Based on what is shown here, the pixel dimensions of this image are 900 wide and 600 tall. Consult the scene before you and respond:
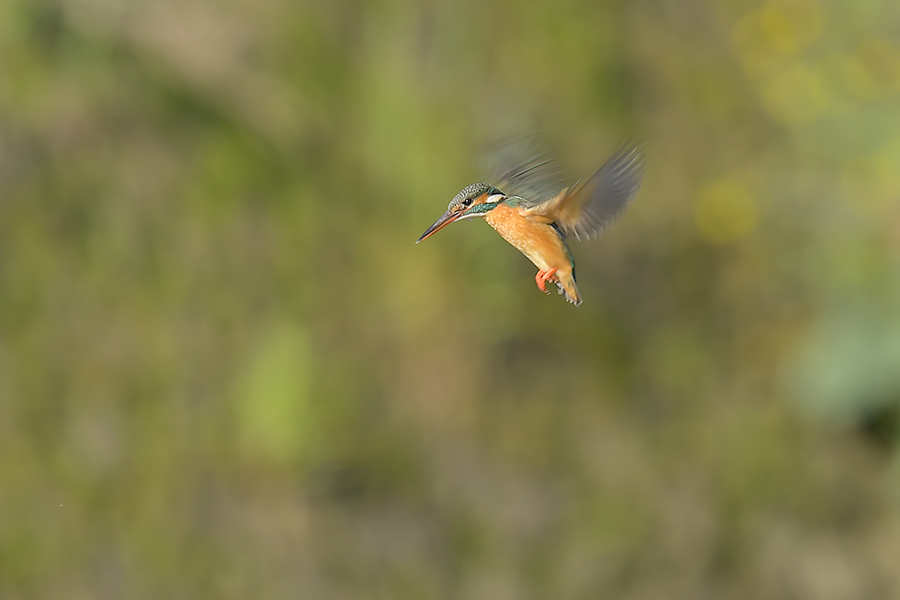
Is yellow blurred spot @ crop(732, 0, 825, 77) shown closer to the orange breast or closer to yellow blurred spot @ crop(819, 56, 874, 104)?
yellow blurred spot @ crop(819, 56, 874, 104)

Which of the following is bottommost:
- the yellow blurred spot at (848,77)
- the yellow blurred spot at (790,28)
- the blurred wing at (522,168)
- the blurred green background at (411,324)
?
the blurred wing at (522,168)

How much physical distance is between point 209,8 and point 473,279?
0.79 m

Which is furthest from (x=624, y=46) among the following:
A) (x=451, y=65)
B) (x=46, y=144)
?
(x=46, y=144)

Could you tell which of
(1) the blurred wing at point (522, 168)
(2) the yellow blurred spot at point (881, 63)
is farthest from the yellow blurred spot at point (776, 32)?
(1) the blurred wing at point (522, 168)

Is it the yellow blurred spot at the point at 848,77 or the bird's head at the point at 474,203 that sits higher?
the yellow blurred spot at the point at 848,77

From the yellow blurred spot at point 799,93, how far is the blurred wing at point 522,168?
4.29 feet

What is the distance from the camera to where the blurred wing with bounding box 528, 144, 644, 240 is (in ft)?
1.44

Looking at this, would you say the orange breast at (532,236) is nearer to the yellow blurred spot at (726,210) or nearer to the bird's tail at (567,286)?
the bird's tail at (567,286)

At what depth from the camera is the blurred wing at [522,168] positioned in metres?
0.47

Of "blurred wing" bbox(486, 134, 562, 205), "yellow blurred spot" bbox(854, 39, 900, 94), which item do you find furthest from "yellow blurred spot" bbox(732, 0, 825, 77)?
"blurred wing" bbox(486, 134, 562, 205)

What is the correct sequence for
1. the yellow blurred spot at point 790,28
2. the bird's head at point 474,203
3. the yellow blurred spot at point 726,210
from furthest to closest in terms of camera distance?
the yellow blurred spot at point 726,210 → the yellow blurred spot at point 790,28 → the bird's head at point 474,203


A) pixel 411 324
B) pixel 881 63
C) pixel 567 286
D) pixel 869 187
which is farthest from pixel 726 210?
pixel 567 286

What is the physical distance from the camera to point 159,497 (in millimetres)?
1747

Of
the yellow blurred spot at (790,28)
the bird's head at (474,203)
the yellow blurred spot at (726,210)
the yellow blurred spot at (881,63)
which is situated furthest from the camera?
the yellow blurred spot at (726,210)
